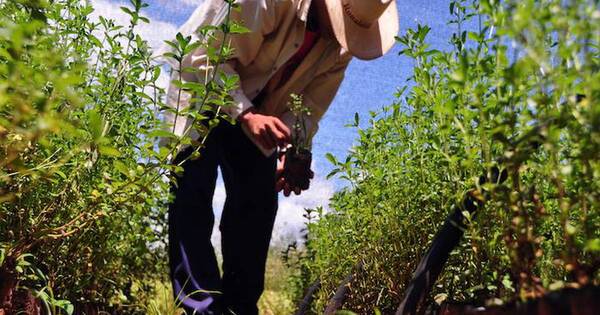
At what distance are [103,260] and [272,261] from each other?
174 inches

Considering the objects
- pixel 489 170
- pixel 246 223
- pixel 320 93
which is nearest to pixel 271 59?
pixel 320 93

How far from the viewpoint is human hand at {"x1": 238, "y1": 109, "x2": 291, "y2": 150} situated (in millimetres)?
2557

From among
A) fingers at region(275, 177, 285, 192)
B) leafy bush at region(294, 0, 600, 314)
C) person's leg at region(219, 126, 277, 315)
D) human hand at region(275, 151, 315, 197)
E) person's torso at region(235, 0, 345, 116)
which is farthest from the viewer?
person's leg at region(219, 126, 277, 315)

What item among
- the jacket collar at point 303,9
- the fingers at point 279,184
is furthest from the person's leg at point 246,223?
the jacket collar at point 303,9

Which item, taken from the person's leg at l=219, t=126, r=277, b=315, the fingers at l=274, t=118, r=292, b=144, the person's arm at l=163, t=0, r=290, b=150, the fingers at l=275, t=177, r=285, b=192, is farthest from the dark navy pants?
the fingers at l=274, t=118, r=292, b=144

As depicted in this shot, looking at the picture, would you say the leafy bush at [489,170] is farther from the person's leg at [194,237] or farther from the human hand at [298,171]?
the person's leg at [194,237]

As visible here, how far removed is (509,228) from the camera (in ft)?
3.98

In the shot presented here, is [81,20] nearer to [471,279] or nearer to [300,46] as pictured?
[300,46]

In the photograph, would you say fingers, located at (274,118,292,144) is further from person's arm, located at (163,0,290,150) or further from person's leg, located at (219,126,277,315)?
person's leg, located at (219,126,277,315)

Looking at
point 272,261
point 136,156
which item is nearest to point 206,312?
point 136,156

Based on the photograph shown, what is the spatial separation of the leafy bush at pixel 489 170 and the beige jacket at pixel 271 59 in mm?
514

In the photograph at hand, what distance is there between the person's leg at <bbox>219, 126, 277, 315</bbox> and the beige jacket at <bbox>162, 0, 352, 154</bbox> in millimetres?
264

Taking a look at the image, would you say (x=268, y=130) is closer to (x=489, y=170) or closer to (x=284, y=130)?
(x=284, y=130)

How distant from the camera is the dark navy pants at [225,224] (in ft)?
9.16
